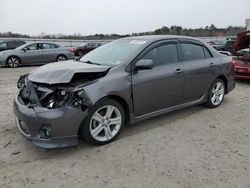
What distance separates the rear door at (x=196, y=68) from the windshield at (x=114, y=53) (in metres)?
1.03

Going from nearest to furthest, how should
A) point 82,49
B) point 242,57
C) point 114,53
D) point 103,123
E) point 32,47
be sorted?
point 103,123, point 114,53, point 242,57, point 32,47, point 82,49

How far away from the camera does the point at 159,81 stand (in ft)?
14.2

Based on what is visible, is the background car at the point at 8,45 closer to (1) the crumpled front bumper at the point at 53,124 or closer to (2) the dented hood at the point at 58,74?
(2) the dented hood at the point at 58,74

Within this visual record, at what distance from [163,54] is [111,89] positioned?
4.44 ft

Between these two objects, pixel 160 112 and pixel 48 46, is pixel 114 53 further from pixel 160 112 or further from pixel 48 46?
pixel 48 46

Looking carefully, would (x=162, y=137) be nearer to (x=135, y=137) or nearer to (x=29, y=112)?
(x=135, y=137)

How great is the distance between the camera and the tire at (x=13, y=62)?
42.4 ft

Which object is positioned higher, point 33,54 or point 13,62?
point 33,54

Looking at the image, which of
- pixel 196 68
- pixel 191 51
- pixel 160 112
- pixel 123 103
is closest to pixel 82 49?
pixel 191 51

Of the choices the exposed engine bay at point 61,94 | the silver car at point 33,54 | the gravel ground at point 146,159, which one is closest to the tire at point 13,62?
the silver car at point 33,54

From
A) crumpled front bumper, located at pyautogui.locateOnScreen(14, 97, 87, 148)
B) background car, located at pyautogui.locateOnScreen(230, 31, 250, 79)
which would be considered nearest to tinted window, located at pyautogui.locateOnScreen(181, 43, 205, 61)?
crumpled front bumper, located at pyautogui.locateOnScreen(14, 97, 87, 148)

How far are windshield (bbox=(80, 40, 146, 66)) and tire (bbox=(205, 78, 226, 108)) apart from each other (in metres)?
2.08

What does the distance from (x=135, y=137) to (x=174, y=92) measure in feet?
3.75

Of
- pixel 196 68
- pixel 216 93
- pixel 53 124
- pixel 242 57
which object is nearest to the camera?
pixel 53 124
